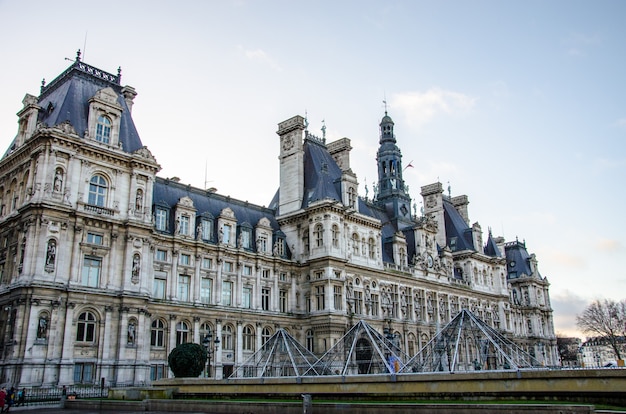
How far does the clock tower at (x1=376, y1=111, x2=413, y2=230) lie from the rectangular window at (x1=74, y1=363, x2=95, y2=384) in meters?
46.7

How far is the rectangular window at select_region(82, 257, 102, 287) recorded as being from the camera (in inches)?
1713

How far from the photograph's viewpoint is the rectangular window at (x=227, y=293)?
2172 inches

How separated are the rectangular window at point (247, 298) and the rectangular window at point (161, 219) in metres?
10.6

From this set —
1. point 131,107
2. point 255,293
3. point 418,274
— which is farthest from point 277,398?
point 418,274

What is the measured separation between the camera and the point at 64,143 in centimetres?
4366

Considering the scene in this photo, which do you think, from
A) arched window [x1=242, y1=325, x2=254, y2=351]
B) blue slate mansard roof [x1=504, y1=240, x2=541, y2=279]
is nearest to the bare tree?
blue slate mansard roof [x1=504, y1=240, x2=541, y2=279]

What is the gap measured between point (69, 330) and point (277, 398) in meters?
17.0

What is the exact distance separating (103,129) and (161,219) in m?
9.34

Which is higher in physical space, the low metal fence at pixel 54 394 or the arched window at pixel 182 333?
the arched window at pixel 182 333

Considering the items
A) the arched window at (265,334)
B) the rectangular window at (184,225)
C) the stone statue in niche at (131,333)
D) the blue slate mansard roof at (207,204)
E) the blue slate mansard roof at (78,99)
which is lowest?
the stone statue in niche at (131,333)

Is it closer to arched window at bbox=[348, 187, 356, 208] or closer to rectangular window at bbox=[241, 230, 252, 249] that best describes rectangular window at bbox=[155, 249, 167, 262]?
rectangular window at bbox=[241, 230, 252, 249]

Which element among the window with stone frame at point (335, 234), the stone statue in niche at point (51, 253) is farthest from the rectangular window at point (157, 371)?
the window with stone frame at point (335, 234)

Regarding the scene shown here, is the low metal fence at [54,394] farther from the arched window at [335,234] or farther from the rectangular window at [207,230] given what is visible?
the arched window at [335,234]

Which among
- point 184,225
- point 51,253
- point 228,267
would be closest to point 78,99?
point 51,253
